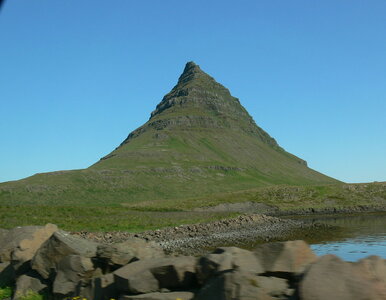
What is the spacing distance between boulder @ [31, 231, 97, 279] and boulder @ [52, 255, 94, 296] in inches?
26.3

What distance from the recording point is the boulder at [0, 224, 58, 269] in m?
17.6

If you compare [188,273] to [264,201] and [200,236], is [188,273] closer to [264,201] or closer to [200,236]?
[200,236]

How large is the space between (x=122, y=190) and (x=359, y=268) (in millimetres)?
151590

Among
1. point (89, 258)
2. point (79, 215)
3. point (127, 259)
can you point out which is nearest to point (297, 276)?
point (127, 259)

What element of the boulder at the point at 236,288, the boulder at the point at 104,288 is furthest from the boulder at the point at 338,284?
the boulder at the point at 104,288

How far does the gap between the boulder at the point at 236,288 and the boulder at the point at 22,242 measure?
9939mm

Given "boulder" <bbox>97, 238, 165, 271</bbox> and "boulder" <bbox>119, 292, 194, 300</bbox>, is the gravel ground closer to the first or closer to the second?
"boulder" <bbox>97, 238, 165, 271</bbox>

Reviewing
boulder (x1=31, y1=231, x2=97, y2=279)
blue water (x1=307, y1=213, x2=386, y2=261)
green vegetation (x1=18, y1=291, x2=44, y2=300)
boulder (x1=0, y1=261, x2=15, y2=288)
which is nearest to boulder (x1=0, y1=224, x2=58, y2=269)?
boulder (x1=0, y1=261, x2=15, y2=288)

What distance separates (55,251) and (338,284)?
1083 cm

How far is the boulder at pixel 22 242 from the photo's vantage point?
1764 cm

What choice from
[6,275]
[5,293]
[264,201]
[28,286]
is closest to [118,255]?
[28,286]

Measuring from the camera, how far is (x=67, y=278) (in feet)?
49.0

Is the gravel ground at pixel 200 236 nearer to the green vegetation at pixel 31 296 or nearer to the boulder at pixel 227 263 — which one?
the green vegetation at pixel 31 296

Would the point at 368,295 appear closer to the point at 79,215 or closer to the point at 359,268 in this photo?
the point at 359,268
